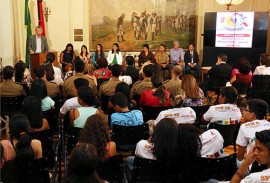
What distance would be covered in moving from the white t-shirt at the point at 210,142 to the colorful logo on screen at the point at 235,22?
357 inches

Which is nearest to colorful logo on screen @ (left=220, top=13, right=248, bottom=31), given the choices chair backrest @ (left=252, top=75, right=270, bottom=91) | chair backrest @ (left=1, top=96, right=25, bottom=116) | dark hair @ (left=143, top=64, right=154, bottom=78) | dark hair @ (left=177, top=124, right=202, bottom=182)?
chair backrest @ (left=252, top=75, right=270, bottom=91)

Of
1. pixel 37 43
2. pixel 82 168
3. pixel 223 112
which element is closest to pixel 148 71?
pixel 223 112

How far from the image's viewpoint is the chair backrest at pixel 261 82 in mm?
7659

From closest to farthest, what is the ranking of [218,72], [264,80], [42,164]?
1. [42,164]
2. [264,80]
3. [218,72]

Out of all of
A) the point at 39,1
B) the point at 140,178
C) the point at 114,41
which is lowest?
the point at 140,178

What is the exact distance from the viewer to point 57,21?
11.8 metres

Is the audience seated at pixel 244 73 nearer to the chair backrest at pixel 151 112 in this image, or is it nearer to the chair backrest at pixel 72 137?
the chair backrest at pixel 151 112

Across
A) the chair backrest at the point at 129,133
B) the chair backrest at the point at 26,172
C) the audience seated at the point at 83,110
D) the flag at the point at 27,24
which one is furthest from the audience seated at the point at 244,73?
A: the flag at the point at 27,24

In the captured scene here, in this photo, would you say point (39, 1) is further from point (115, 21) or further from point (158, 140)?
point (158, 140)

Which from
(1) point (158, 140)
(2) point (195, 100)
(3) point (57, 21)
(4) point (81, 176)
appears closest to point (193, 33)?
(3) point (57, 21)

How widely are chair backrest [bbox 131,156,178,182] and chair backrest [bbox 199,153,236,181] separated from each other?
0.91 ft

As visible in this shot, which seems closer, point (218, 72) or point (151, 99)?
point (151, 99)

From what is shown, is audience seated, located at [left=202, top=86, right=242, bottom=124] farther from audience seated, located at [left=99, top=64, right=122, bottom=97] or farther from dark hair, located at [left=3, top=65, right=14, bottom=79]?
dark hair, located at [left=3, top=65, right=14, bottom=79]

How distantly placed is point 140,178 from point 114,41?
9437 mm
